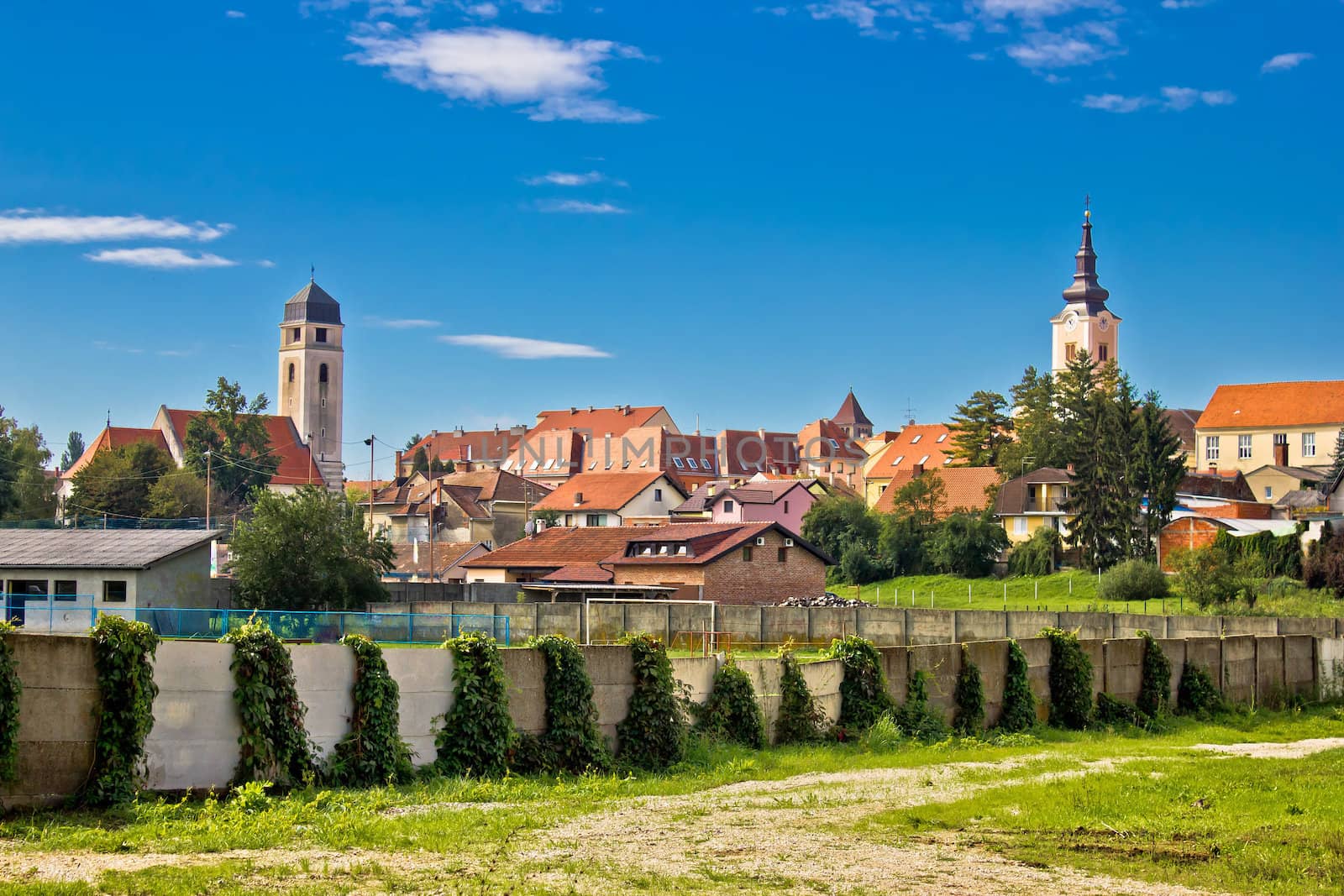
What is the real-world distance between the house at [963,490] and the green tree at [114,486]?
56074 millimetres

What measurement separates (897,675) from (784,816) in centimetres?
708

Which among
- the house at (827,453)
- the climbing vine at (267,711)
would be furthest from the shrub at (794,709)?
the house at (827,453)

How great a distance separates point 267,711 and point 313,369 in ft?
545

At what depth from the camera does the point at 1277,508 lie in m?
82.0

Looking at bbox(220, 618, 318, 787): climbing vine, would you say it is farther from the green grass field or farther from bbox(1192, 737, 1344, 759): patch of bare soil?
bbox(1192, 737, 1344, 759): patch of bare soil

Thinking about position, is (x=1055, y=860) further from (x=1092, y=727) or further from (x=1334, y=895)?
(x=1092, y=727)

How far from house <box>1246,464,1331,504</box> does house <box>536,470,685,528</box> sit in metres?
40.4

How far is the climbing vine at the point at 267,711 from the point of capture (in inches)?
594

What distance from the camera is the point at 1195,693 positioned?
26.3 metres

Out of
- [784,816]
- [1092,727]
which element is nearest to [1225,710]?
[1092,727]

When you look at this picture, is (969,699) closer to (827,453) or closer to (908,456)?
(908,456)

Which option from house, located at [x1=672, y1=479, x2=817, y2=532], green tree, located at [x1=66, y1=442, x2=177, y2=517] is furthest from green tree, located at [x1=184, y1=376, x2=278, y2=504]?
house, located at [x1=672, y1=479, x2=817, y2=532]

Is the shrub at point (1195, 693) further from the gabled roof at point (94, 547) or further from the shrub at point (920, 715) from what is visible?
the gabled roof at point (94, 547)

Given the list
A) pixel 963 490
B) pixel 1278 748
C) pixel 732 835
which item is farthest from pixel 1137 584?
pixel 732 835
